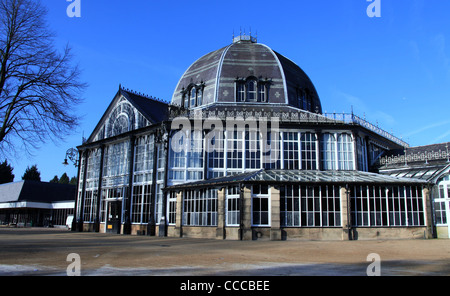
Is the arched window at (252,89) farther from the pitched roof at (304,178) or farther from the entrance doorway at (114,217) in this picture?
the entrance doorway at (114,217)

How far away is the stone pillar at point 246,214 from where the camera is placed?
23.2 m

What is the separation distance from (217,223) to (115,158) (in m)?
15.3

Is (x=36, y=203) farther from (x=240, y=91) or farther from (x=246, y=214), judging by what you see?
(x=246, y=214)

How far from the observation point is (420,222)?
25.4m

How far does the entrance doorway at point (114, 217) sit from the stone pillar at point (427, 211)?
78.4ft

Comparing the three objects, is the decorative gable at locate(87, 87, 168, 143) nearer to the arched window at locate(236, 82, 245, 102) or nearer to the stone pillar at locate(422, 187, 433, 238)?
the arched window at locate(236, 82, 245, 102)

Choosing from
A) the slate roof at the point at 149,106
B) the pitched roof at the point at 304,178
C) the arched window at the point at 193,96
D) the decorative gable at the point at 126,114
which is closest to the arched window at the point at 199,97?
the arched window at the point at 193,96

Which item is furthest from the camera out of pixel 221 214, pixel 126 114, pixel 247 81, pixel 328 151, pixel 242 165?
pixel 126 114

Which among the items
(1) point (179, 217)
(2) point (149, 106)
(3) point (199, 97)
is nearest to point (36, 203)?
(2) point (149, 106)

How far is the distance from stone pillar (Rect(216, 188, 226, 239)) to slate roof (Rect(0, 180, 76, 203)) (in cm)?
4430

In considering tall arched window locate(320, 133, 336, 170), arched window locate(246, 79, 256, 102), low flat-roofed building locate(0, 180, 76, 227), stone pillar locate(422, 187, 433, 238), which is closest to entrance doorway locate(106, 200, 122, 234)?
arched window locate(246, 79, 256, 102)

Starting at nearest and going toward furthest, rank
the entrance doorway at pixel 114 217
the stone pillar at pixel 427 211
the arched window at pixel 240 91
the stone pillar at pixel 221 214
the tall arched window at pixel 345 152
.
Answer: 1. the stone pillar at pixel 221 214
2. the stone pillar at pixel 427 211
3. the tall arched window at pixel 345 152
4. the entrance doorway at pixel 114 217
5. the arched window at pixel 240 91

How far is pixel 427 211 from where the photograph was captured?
25.4 metres

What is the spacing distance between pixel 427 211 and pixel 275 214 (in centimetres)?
1074
